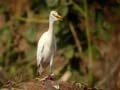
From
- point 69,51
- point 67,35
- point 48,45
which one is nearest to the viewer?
point 48,45

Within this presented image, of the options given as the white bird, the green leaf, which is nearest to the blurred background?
the green leaf

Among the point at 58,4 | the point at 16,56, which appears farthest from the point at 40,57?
the point at 16,56

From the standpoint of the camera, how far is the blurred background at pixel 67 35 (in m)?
15.4

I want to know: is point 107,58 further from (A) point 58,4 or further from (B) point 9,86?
(B) point 9,86

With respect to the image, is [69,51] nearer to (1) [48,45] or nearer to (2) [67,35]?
(2) [67,35]

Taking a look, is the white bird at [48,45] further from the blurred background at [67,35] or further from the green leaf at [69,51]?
the green leaf at [69,51]

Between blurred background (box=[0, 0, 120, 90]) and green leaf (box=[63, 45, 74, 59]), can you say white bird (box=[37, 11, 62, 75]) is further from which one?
green leaf (box=[63, 45, 74, 59])

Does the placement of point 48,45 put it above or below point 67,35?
above

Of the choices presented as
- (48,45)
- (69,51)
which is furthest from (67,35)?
(48,45)

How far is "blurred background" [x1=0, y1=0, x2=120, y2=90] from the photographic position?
15.4 metres

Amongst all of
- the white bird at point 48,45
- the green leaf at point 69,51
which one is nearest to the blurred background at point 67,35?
the green leaf at point 69,51

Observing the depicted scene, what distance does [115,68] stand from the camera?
55.9 ft

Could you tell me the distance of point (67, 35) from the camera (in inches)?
621

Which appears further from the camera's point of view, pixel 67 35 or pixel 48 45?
pixel 67 35
